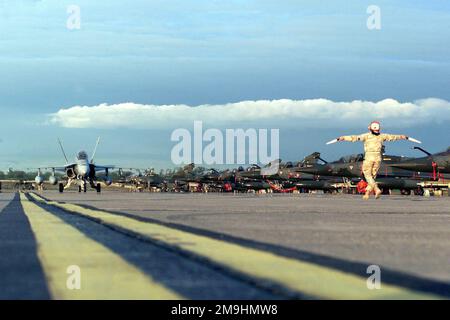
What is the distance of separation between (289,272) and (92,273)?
168 cm

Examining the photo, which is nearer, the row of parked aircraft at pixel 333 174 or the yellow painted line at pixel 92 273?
the yellow painted line at pixel 92 273

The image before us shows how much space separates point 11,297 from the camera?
5816 millimetres

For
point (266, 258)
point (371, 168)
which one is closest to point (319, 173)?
point (371, 168)

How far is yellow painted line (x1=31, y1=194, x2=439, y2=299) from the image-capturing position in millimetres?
5855

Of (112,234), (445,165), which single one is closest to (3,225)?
(112,234)

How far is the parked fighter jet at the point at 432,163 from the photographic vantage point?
163ft

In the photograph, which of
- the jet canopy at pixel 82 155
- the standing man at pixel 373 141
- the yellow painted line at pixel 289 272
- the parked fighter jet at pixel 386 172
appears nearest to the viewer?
the yellow painted line at pixel 289 272

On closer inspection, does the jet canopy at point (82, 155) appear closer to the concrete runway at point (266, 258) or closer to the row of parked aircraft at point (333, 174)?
the row of parked aircraft at point (333, 174)

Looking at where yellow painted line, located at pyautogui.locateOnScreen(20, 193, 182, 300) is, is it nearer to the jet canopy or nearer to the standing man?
the standing man

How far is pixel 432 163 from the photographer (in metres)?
50.6

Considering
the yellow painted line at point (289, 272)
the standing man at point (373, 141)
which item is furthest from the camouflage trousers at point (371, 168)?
the yellow painted line at point (289, 272)

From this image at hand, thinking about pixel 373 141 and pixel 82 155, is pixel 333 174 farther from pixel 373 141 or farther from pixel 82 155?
pixel 373 141

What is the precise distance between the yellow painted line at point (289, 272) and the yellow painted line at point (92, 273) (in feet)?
2.86

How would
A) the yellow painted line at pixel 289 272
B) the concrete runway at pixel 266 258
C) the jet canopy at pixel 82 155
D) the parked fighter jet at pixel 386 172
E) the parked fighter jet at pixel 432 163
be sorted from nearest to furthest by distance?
1. the yellow painted line at pixel 289 272
2. the concrete runway at pixel 266 258
3. the parked fighter jet at pixel 432 163
4. the parked fighter jet at pixel 386 172
5. the jet canopy at pixel 82 155
